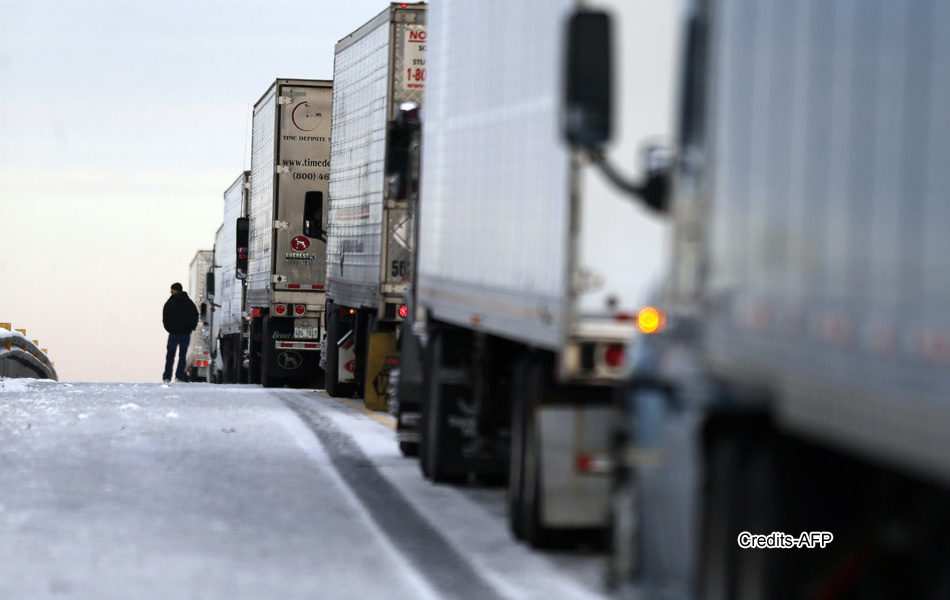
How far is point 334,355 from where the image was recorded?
24000mm

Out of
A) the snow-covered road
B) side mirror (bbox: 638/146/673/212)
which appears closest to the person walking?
the snow-covered road

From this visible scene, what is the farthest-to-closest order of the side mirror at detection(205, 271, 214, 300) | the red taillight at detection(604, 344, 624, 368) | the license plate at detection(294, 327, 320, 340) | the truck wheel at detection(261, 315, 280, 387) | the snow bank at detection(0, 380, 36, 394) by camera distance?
the side mirror at detection(205, 271, 214, 300) → the license plate at detection(294, 327, 320, 340) → the truck wheel at detection(261, 315, 280, 387) → the snow bank at detection(0, 380, 36, 394) → the red taillight at detection(604, 344, 624, 368)

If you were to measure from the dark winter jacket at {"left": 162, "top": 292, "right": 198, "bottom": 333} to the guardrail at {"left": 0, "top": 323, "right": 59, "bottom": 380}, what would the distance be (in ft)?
11.0

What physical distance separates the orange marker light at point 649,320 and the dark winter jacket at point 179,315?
25588mm

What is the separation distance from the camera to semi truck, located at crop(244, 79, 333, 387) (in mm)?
28031

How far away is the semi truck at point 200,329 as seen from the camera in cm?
5299

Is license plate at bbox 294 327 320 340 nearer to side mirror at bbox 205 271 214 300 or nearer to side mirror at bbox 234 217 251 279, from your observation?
side mirror at bbox 234 217 251 279

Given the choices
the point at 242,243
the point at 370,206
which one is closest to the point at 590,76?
the point at 370,206

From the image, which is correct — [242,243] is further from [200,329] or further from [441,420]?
[441,420]

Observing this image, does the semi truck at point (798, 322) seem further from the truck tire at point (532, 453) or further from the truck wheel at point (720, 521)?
the truck tire at point (532, 453)

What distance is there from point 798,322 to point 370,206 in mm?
16118

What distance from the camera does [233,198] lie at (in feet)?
132

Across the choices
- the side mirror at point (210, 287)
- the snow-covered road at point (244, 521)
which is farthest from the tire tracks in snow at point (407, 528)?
the side mirror at point (210, 287)

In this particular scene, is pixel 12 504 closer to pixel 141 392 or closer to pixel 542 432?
pixel 542 432
